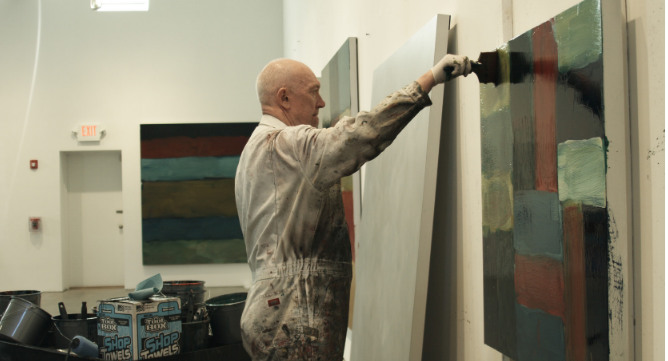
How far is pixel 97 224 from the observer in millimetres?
8211

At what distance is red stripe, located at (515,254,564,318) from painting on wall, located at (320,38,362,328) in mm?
1899

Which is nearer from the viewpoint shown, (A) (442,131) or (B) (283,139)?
(B) (283,139)

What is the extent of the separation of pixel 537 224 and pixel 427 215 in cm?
63

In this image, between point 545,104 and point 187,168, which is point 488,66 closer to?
point 545,104

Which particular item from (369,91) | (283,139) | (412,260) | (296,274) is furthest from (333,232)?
(369,91)

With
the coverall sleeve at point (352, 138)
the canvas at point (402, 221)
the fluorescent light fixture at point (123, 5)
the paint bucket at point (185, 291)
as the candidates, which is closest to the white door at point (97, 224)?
the fluorescent light fixture at point (123, 5)

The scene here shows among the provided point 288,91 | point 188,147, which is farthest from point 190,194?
point 288,91

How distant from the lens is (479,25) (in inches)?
76.4

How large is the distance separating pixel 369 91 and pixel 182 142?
17.1ft

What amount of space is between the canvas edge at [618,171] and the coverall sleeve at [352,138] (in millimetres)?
442

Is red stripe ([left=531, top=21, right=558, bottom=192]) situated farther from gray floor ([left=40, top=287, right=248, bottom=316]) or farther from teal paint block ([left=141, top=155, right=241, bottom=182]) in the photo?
teal paint block ([left=141, top=155, right=241, bottom=182])

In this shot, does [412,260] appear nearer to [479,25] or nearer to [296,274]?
[296,274]

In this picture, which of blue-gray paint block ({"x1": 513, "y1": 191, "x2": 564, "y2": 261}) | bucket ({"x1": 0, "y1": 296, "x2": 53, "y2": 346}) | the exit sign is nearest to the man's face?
blue-gray paint block ({"x1": 513, "y1": 191, "x2": 564, "y2": 261})

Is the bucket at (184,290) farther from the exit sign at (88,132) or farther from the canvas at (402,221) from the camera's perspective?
the exit sign at (88,132)
